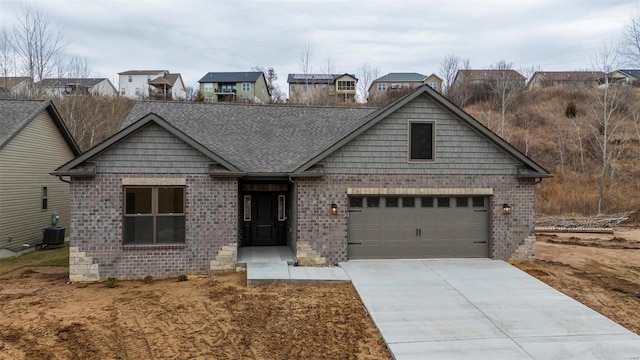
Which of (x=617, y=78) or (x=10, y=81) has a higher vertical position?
(x=617, y=78)

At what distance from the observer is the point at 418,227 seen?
12.5 meters

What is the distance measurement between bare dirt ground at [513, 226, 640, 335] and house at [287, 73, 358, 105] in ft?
110

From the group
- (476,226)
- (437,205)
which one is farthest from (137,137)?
(476,226)

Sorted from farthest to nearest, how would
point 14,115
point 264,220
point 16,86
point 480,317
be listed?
point 16,86, point 14,115, point 264,220, point 480,317

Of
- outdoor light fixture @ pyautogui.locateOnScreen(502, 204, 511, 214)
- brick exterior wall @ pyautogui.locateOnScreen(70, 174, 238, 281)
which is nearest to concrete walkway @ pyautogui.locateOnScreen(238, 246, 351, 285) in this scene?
brick exterior wall @ pyautogui.locateOnScreen(70, 174, 238, 281)

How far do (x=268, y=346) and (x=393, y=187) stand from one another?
6771 mm

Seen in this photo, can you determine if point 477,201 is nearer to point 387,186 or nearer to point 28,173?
point 387,186

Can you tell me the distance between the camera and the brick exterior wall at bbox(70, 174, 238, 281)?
10.9 m

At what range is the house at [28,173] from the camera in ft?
49.6

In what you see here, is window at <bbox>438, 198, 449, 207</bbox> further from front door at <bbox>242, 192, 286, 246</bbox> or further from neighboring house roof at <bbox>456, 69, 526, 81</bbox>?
neighboring house roof at <bbox>456, 69, 526, 81</bbox>

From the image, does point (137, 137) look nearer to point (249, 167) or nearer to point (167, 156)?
point (167, 156)

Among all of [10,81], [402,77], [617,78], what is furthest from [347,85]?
[10,81]

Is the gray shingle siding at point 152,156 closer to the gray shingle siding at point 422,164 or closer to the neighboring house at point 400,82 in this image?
the gray shingle siding at point 422,164

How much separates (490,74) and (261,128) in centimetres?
5046
